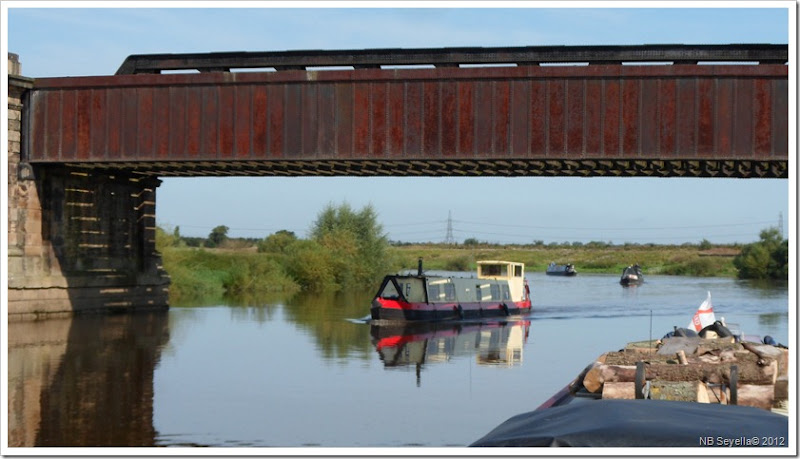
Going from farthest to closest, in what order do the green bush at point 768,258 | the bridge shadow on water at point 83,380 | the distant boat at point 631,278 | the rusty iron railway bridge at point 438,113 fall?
the green bush at point 768,258 < the distant boat at point 631,278 < the rusty iron railway bridge at point 438,113 < the bridge shadow on water at point 83,380

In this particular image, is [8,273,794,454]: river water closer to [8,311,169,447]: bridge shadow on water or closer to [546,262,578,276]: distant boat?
[8,311,169,447]: bridge shadow on water

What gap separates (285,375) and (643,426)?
16646 millimetres

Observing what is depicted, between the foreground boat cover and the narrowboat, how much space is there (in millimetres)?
31792

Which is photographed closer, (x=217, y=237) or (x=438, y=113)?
(x=438, y=113)

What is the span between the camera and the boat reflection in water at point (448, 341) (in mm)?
30734

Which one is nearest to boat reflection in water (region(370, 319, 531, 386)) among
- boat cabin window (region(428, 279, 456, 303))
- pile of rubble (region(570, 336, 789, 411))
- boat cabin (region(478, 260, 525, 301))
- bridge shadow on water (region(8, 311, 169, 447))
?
boat cabin window (region(428, 279, 456, 303))

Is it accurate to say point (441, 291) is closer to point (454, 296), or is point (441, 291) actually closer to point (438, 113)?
point (454, 296)

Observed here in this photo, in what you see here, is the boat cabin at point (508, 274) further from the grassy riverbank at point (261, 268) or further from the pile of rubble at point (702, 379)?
the pile of rubble at point (702, 379)

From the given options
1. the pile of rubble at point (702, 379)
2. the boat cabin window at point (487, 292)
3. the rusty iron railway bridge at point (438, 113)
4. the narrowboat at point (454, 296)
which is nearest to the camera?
the pile of rubble at point (702, 379)

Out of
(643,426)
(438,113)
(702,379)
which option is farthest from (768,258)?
(643,426)

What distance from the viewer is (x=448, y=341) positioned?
37.1 metres

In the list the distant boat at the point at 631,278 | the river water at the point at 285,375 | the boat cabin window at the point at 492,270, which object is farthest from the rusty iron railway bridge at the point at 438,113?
the distant boat at the point at 631,278

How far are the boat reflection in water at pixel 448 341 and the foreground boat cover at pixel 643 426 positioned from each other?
13.8 m

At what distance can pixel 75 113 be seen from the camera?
119 feet
